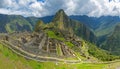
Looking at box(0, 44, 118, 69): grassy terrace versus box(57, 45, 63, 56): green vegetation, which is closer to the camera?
box(0, 44, 118, 69): grassy terrace

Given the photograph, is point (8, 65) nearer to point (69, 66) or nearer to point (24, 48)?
point (24, 48)

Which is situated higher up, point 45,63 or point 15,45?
point 15,45

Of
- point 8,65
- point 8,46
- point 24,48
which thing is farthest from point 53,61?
point 8,65

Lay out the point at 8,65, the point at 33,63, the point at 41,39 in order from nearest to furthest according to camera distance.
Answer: the point at 8,65 < the point at 33,63 < the point at 41,39

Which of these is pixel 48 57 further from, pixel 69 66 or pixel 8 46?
pixel 8 46

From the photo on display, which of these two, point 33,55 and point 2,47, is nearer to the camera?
point 2,47

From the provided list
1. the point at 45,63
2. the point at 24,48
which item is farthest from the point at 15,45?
the point at 45,63

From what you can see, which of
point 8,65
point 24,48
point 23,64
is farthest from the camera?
point 24,48

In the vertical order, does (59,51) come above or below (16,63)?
below

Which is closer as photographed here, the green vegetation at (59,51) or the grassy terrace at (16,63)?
the grassy terrace at (16,63)

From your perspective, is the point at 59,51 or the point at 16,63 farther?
the point at 59,51
